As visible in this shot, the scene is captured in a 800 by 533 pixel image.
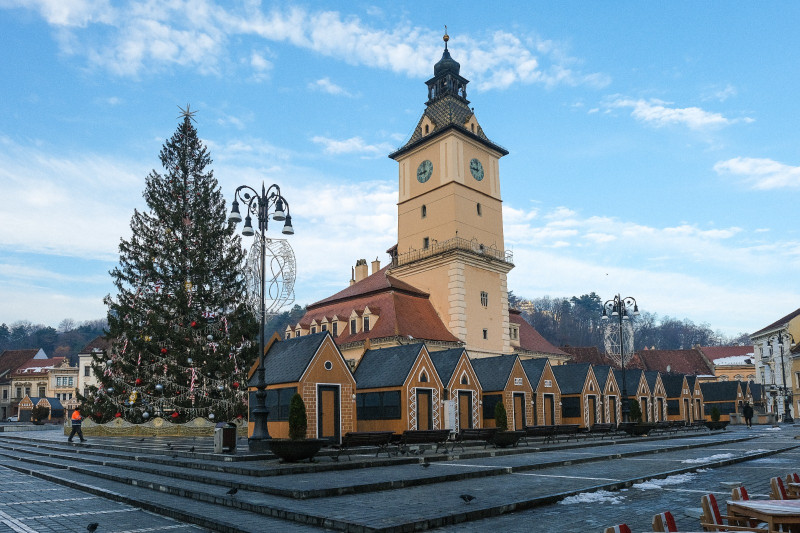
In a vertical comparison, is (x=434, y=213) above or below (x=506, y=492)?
above

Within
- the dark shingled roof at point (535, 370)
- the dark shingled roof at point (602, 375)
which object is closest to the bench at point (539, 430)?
the dark shingled roof at point (535, 370)

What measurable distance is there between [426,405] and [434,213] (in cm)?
2354

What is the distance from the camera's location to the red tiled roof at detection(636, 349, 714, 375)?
313 ft

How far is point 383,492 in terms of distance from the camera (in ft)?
44.7

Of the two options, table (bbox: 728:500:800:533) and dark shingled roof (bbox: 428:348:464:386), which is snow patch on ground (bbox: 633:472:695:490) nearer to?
table (bbox: 728:500:800:533)

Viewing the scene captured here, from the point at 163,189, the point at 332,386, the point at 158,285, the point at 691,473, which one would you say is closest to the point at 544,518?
the point at 691,473

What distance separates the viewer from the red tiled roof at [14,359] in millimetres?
93938

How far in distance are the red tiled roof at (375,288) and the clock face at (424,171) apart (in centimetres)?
931

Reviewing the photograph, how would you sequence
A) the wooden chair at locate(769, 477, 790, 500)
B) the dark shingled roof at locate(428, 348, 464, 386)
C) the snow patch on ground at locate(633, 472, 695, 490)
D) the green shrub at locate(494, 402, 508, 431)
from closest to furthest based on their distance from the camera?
the wooden chair at locate(769, 477, 790, 500) → the snow patch on ground at locate(633, 472, 695, 490) → the green shrub at locate(494, 402, 508, 431) → the dark shingled roof at locate(428, 348, 464, 386)

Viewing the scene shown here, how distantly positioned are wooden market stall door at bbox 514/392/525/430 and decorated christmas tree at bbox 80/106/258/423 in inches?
622

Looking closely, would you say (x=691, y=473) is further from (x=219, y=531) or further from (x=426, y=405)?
(x=426, y=405)

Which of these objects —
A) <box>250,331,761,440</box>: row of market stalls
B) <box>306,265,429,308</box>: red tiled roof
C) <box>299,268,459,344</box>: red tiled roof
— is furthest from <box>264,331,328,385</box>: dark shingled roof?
<box>306,265,429,308</box>: red tiled roof

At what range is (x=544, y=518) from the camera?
10.6 meters

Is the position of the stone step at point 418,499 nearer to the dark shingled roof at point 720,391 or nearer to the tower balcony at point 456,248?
the tower balcony at point 456,248
